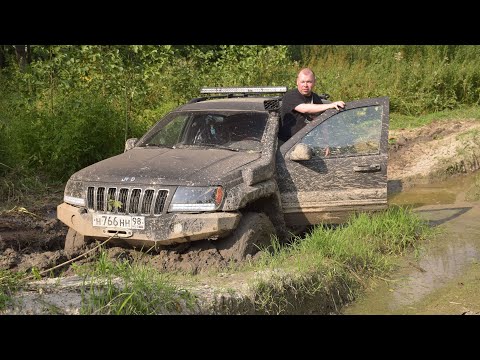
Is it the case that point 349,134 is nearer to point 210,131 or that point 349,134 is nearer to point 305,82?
point 305,82

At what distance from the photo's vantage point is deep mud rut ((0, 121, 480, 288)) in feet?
21.2

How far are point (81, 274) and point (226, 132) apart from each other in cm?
262

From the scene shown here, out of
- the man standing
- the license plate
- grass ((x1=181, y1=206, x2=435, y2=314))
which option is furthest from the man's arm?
Answer: the license plate

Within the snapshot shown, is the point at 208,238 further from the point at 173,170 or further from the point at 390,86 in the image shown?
the point at 390,86

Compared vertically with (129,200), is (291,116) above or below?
above

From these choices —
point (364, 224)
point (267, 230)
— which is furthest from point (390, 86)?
point (267, 230)

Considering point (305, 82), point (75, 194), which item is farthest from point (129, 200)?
point (305, 82)

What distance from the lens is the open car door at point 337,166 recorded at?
7.59 m

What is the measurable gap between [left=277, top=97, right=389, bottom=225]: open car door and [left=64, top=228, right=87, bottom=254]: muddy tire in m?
2.14

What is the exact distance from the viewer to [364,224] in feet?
25.4

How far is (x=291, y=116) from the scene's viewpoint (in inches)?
324

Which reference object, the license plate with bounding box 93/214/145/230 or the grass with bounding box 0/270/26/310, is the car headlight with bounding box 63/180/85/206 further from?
the grass with bounding box 0/270/26/310

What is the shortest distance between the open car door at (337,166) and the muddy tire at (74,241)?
214cm

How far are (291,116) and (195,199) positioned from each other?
2.26 metres
